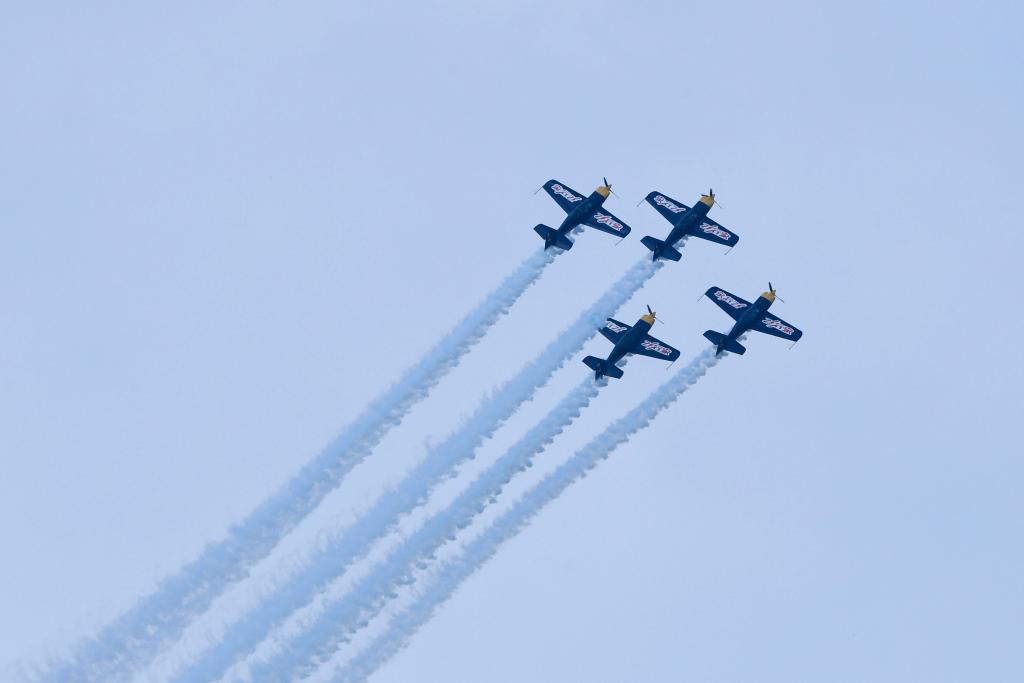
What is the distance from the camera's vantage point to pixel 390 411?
10175cm

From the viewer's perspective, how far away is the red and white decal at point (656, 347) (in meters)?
108

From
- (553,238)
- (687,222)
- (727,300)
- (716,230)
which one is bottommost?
(553,238)

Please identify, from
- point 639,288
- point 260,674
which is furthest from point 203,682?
point 639,288

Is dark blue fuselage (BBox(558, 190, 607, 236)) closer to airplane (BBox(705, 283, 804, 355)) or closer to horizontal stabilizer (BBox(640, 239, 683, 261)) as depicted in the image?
horizontal stabilizer (BBox(640, 239, 683, 261))

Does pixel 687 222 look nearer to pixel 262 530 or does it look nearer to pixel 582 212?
pixel 582 212

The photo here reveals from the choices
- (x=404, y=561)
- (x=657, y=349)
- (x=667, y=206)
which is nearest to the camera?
(x=404, y=561)

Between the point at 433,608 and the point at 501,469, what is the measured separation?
24.9ft

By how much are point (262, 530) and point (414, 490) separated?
672 cm

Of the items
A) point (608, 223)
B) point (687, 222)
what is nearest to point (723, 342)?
point (687, 222)

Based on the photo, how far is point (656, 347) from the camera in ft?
357

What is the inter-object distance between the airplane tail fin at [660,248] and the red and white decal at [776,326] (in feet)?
17.6

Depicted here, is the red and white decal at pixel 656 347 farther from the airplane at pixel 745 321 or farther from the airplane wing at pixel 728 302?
the airplane wing at pixel 728 302

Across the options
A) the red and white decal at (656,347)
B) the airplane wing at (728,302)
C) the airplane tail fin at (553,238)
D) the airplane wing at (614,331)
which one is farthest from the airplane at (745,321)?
the airplane tail fin at (553,238)

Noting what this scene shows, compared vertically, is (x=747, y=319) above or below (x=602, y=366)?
above
